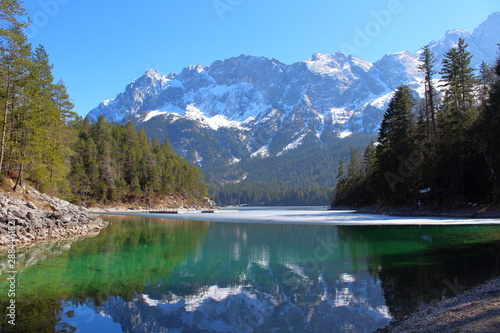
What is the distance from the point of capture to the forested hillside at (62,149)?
26.2 metres

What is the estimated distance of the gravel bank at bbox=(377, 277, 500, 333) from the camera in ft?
19.1

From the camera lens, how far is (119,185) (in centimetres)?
8425

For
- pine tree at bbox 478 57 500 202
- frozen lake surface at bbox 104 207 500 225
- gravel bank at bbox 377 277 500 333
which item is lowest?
frozen lake surface at bbox 104 207 500 225

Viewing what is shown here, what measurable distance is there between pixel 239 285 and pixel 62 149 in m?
37.1

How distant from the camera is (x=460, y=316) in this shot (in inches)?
263

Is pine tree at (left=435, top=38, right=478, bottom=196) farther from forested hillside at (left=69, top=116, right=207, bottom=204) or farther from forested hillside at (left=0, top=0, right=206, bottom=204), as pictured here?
forested hillside at (left=69, top=116, right=207, bottom=204)

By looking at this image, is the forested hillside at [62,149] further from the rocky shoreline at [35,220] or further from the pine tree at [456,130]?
the pine tree at [456,130]

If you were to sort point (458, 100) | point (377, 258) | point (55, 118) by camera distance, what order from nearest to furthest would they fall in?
point (377, 258)
point (55, 118)
point (458, 100)

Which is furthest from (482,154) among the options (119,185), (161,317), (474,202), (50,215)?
(119,185)

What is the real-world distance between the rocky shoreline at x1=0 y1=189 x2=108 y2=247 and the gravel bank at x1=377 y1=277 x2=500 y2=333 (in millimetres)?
22813

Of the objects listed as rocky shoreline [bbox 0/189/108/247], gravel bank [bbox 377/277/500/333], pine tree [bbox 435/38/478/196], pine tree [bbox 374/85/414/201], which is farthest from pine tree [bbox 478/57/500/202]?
rocky shoreline [bbox 0/189/108/247]

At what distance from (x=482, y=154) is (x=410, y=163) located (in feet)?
35.5

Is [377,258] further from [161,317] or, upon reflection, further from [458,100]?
[458,100]

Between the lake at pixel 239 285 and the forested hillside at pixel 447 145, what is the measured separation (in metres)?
19.2
